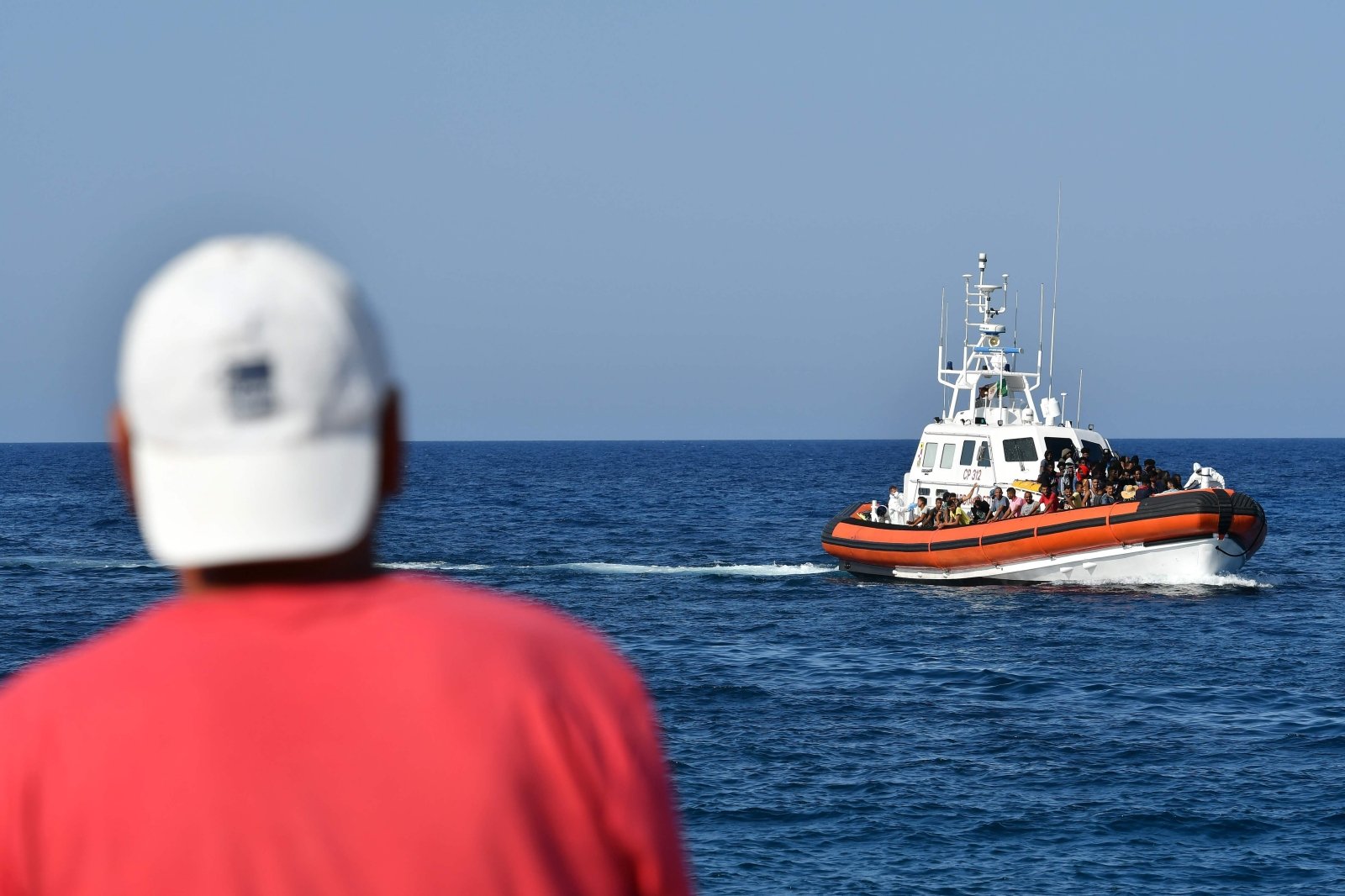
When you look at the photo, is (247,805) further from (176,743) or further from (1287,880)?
Result: (1287,880)

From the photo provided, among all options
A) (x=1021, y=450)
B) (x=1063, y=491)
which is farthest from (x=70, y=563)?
(x=1063, y=491)

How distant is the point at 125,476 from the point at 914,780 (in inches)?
613

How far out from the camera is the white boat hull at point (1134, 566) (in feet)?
99.6

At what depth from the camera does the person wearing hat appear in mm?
1396

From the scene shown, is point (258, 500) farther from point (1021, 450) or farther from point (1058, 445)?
point (1058, 445)

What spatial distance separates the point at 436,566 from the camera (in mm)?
40781

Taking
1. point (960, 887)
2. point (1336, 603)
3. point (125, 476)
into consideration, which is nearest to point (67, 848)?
point (125, 476)

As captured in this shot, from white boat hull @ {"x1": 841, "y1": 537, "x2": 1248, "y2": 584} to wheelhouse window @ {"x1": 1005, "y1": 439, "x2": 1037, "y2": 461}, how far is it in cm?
257

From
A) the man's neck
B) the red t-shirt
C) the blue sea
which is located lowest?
the blue sea

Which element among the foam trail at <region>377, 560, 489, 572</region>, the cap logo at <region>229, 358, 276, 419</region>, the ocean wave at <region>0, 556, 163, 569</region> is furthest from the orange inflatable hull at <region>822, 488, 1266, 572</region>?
the cap logo at <region>229, 358, 276, 419</region>

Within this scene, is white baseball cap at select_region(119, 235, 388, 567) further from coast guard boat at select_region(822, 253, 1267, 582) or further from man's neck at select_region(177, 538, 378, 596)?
coast guard boat at select_region(822, 253, 1267, 582)

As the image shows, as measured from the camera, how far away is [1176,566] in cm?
3086

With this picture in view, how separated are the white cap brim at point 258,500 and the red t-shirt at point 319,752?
0.19 feet

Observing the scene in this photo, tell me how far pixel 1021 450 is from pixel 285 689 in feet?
107
